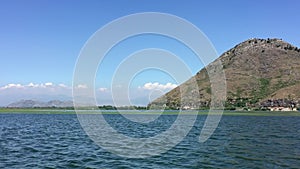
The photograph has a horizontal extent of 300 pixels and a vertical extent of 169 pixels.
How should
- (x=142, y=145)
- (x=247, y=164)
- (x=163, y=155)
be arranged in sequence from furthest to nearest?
1. (x=142, y=145)
2. (x=163, y=155)
3. (x=247, y=164)

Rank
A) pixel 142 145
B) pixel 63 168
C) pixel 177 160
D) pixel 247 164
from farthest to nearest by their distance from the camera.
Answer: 1. pixel 142 145
2. pixel 177 160
3. pixel 247 164
4. pixel 63 168

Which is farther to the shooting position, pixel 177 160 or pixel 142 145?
pixel 142 145

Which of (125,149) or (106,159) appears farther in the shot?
(125,149)

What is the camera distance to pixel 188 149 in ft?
150

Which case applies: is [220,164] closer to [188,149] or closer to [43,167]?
[188,149]

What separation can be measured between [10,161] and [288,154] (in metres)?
34.2

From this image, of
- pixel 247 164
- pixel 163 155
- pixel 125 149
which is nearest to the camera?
pixel 247 164

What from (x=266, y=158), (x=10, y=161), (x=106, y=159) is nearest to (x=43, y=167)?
(x=10, y=161)

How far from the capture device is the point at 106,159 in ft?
120

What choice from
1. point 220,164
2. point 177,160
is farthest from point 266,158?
point 177,160

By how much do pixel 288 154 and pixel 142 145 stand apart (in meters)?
20.8

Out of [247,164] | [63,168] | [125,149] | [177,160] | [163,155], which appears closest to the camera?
[63,168]

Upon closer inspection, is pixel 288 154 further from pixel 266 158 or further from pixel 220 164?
pixel 220 164

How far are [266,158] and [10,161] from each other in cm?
2966
